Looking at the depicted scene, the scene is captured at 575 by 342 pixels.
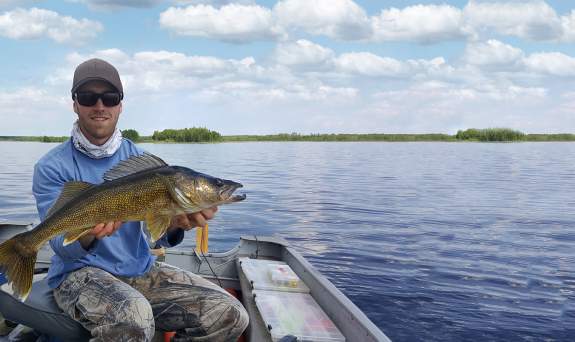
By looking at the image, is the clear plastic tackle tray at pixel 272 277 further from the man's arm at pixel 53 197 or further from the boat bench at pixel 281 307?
the man's arm at pixel 53 197

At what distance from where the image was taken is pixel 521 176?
35844mm

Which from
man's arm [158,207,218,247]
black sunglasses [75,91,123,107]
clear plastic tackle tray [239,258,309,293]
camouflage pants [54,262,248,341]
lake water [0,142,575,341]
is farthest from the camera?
lake water [0,142,575,341]

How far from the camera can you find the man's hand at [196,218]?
3817 millimetres

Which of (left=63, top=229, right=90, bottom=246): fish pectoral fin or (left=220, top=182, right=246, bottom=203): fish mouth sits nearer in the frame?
(left=220, top=182, right=246, bottom=203): fish mouth

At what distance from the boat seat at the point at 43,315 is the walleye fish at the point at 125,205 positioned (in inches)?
22.2

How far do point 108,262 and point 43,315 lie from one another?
0.63 meters

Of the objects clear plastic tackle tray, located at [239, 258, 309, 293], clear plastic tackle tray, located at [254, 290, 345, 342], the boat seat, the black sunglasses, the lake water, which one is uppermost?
the black sunglasses

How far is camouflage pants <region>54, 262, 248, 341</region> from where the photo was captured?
3.93 metres

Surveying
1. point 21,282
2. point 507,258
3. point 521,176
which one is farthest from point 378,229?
point 521,176

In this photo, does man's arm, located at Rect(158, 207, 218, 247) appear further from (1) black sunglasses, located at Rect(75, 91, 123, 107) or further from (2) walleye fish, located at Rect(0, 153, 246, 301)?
(1) black sunglasses, located at Rect(75, 91, 123, 107)

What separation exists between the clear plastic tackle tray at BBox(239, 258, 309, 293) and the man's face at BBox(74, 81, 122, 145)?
7.84 feet

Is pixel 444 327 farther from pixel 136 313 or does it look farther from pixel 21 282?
pixel 21 282

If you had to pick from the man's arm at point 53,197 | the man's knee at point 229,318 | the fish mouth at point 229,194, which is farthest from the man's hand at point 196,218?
the man's knee at point 229,318

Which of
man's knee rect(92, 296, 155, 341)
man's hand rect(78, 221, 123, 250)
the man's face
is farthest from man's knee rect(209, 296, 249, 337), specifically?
the man's face
